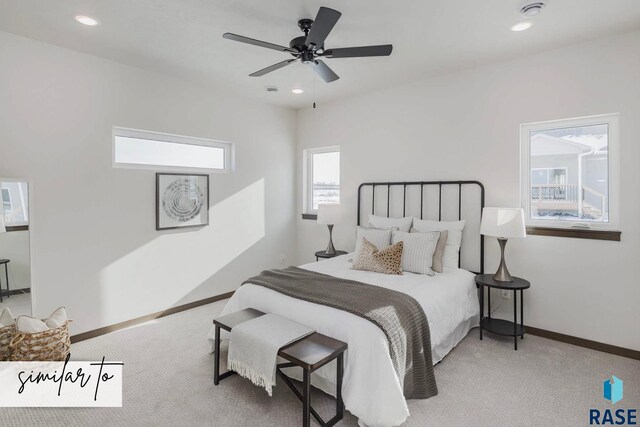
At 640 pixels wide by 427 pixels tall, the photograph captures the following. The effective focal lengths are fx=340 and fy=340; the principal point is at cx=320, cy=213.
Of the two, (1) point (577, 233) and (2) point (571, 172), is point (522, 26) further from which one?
(1) point (577, 233)

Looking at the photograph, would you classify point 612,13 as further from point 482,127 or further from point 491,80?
point 482,127

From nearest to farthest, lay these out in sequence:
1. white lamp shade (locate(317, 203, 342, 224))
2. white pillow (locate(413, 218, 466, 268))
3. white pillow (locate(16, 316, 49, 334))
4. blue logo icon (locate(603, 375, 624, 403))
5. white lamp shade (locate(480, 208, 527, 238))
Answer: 1. blue logo icon (locate(603, 375, 624, 403))
2. white pillow (locate(16, 316, 49, 334))
3. white lamp shade (locate(480, 208, 527, 238))
4. white pillow (locate(413, 218, 466, 268))
5. white lamp shade (locate(317, 203, 342, 224))

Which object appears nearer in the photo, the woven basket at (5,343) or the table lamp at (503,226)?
the woven basket at (5,343)

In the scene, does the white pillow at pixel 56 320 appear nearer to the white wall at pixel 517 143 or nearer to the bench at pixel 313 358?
the bench at pixel 313 358

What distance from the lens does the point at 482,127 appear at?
11.6ft

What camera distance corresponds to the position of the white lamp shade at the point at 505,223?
299 centimetres

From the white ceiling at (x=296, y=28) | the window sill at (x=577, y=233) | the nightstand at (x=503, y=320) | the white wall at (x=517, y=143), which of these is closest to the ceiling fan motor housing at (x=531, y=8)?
the white ceiling at (x=296, y=28)

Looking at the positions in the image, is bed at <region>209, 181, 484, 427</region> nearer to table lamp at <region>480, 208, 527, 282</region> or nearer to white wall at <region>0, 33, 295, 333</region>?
table lamp at <region>480, 208, 527, 282</region>

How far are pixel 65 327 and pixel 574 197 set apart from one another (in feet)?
14.9

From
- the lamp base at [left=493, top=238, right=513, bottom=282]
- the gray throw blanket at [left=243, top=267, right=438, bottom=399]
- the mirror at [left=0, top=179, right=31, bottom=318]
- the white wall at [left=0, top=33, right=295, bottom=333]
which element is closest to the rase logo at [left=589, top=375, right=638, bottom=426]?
the gray throw blanket at [left=243, top=267, right=438, bottom=399]

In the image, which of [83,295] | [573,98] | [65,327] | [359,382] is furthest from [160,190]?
[573,98]

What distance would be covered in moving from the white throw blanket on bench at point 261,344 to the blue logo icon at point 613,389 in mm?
2062

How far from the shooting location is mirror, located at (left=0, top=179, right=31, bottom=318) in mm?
2760

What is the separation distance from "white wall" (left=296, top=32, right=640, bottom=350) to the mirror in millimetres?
3585
